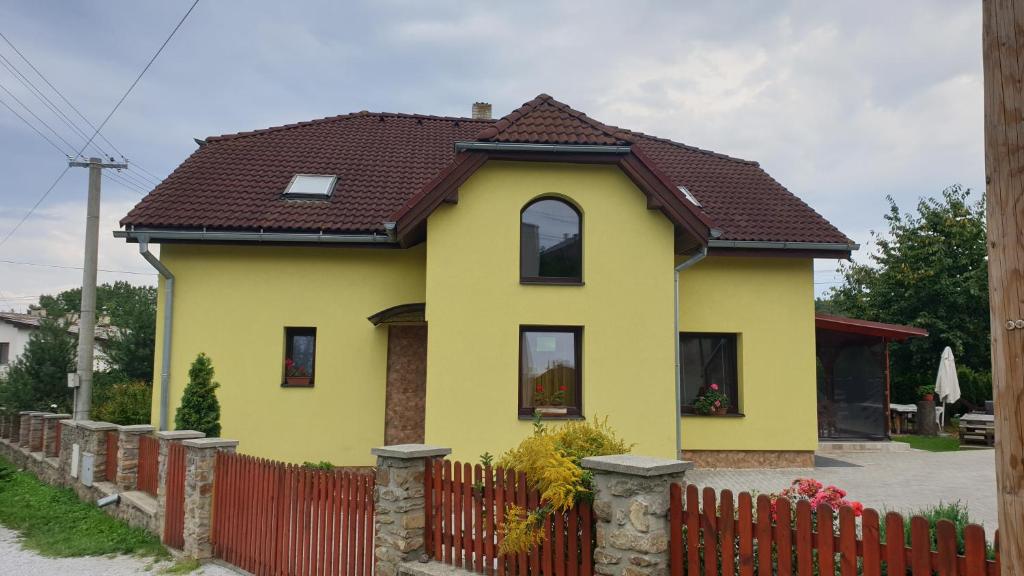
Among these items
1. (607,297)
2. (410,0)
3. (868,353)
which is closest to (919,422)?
(868,353)

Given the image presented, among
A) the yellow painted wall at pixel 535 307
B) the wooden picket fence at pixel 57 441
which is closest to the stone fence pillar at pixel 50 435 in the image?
the wooden picket fence at pixel 57 441

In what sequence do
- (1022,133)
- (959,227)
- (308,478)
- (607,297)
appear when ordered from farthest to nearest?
(959,227) < (607,297) < (308,478) < (1022,133)

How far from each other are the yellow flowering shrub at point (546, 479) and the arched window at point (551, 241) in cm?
542

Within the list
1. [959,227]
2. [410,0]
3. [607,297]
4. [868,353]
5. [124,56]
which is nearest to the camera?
[410,0]

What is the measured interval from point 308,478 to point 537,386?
463cm

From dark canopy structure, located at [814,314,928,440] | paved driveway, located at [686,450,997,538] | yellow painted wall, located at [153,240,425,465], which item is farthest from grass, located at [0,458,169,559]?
dark canopy structure, located at [814,314,928,440]

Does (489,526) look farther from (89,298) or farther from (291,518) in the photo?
(89,298)

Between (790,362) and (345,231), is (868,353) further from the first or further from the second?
(345,231)

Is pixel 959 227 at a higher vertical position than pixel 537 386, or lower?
higher

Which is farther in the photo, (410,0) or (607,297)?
(607,297)

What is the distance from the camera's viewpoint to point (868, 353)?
14836mm

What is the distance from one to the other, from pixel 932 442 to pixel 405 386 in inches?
517

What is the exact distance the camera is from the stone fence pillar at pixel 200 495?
7691 millimetres

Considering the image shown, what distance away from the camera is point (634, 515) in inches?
166
